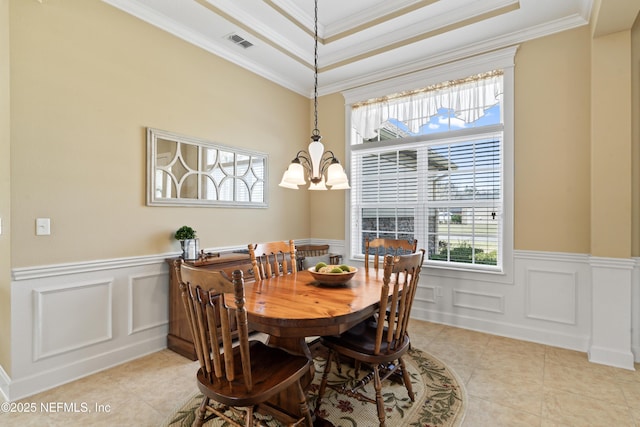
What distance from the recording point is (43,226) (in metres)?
2.33

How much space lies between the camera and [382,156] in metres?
4.21

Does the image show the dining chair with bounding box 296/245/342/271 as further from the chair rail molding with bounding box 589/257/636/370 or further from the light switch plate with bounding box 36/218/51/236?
the chair rail molding with bounding box 589/257/636/370

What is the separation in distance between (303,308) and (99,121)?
2264 mm

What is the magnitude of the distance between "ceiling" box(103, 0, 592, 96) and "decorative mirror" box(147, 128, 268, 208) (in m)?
1.03

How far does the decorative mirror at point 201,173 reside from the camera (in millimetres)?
2967

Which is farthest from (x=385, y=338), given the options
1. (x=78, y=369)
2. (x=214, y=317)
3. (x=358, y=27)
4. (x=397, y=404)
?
(x=358, y=27)

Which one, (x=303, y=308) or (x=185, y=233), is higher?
(x=185, y=233)

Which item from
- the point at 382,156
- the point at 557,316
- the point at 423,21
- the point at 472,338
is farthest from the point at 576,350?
the point at 423,21

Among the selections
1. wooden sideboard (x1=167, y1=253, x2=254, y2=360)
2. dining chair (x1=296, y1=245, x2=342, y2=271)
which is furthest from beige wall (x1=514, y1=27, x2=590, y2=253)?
wooden sideboard (x1=167, y1=253, x2=254, y2=360)

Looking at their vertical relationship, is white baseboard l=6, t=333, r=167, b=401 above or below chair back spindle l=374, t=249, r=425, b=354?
below

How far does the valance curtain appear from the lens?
3.45 meters

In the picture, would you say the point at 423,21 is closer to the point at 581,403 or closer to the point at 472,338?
the point at 472,338

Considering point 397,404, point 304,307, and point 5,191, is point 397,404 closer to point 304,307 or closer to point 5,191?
point 304,307

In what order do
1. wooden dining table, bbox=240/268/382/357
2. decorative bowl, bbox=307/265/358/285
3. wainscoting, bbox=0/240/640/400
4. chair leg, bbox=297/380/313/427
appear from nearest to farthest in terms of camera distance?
1. wooden dining table, bbox=240/268/382/357
2. chair leg, bbox=297/380/313/427
3. decorative bowl, bbox=307/265/358/285
4. wainscoting, bbox=0/240/640/400
